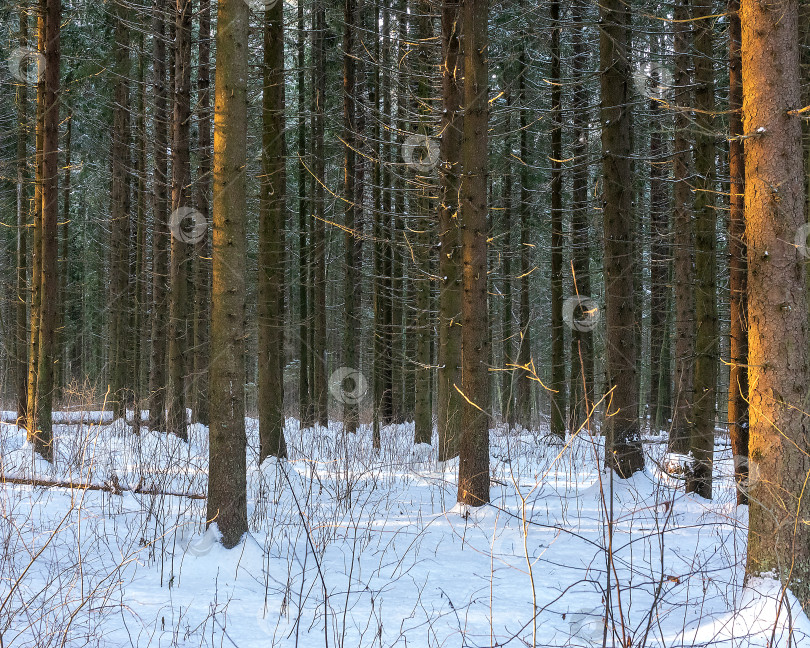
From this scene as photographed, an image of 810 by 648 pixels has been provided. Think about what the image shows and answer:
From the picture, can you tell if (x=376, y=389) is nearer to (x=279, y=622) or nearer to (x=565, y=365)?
(x=565, y=365)

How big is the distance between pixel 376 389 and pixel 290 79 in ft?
35.3

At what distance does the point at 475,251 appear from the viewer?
636 centimetres

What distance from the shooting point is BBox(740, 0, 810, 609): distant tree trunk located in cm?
371

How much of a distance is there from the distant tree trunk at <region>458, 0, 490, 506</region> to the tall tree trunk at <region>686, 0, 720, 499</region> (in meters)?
2.83

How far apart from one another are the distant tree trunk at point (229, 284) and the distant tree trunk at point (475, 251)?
2.41 m

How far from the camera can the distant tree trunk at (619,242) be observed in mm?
7512

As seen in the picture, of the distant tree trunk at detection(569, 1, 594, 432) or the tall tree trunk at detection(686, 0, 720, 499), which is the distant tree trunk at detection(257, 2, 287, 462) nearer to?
the tall tree trunk at detection(686, 0, 720, 499)

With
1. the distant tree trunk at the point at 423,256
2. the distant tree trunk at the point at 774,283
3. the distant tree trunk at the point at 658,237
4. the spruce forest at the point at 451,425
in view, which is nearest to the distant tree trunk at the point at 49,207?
the spruce forest at the point at 451,425

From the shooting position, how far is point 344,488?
6.89 meters

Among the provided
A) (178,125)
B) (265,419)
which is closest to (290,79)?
(178,125)

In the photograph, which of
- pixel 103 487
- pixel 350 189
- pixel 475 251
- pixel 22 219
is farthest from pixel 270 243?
pixel 22 219

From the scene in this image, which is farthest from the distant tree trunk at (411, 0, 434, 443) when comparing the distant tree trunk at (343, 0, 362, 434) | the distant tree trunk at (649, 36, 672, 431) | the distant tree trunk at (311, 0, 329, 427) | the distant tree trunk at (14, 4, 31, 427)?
the distant tree trunk at (14, 4, 31, 427)

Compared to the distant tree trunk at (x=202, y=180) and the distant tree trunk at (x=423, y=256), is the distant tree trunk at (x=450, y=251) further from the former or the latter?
the distant tree trunk at (x=202, y=180)

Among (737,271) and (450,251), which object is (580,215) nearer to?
(450,251)
